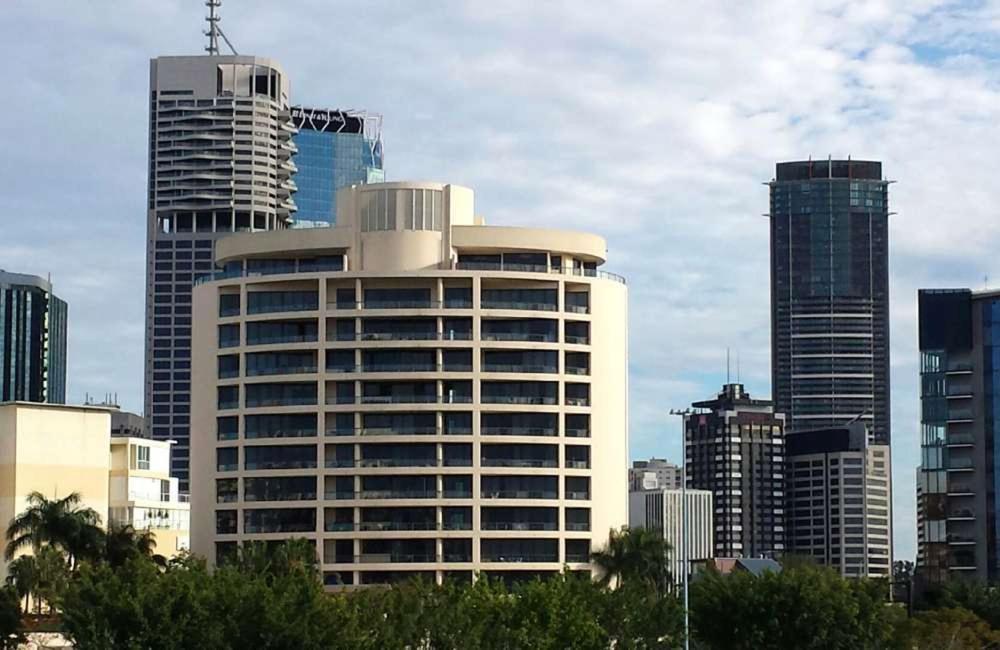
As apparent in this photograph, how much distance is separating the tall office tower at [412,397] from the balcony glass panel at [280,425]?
0.15 metres

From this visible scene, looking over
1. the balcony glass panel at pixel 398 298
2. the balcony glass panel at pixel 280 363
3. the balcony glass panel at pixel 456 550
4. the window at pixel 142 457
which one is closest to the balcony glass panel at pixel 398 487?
the balcony glass panel at pixel 456 550

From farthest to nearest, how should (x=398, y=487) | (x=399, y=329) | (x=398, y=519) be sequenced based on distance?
(x=399, y=329)
(x=398, y=487)
(x=398, y=519)

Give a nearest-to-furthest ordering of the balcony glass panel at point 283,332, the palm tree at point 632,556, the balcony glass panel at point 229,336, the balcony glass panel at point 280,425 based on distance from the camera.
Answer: the palm tree at point 632,556 < the balcony glass panel at point 280,425 < the balcony glass panel at point 283,332 < the balcony glass panel at point 229,336

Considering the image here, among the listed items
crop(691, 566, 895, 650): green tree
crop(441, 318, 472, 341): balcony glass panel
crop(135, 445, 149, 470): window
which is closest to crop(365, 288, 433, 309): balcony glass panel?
crop(441, 318, 472, 341): balcony glass panel

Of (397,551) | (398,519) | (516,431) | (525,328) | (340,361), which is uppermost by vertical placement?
(525,328)

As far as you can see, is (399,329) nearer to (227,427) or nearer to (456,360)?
(456,360)

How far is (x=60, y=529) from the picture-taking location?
15038 cm

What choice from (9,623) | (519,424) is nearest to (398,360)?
(519,424)

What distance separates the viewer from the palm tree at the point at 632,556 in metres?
164

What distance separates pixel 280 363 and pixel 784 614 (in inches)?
2424

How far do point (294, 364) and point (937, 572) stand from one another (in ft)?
222

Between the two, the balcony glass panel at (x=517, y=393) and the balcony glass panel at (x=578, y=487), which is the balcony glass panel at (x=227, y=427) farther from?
the balcony glass panel at (x=578, y=487)

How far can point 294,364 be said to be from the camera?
168 m

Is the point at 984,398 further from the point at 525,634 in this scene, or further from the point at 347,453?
the point at 525,634
